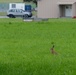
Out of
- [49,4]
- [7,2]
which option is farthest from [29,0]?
[49,4]

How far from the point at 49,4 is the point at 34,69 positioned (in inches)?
2064

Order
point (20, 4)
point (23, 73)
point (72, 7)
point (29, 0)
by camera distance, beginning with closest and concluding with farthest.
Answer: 1. point (23, 73)
2. point (72, 7)
3. point (20, 4)
4. point (29, 0)

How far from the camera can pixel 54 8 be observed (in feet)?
Result: 205

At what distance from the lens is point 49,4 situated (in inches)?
2459

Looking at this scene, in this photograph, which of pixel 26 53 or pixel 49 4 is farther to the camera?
pixel 49 4

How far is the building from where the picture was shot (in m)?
62.2

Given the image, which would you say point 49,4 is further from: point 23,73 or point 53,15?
point 23,73

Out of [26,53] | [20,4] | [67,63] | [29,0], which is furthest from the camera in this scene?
[29,0]

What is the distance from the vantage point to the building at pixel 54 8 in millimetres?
62156

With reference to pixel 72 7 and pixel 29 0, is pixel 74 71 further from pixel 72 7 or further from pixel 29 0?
pixel 29 0

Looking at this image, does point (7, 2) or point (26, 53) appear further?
point (7, 2)

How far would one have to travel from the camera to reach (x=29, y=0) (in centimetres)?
9088

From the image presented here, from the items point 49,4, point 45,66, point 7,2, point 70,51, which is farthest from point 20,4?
point 45,66

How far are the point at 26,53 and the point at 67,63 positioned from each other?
3660 mm
